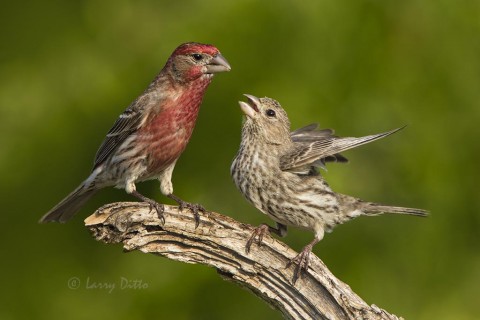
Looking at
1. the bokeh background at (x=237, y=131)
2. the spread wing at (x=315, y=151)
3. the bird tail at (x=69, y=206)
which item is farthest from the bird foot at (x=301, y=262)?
the bird tail at (x=69, y=206)

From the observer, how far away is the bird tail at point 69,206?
23.5ft

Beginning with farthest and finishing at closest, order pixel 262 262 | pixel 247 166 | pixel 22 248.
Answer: pixel 22 248
pixel 247 166
pixel 262 262

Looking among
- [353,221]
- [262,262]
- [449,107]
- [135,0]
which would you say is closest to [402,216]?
[353,221]

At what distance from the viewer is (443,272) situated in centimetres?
800

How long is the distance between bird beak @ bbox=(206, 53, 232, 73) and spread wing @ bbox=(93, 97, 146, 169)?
1.88ft

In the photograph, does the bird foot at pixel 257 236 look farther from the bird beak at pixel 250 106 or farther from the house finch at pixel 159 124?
the bird beak at pixel 250 106

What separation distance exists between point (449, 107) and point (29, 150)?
362 cm

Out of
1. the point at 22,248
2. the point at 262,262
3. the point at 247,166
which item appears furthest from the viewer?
the point at 22,248

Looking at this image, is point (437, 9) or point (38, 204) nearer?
point (38, 204)

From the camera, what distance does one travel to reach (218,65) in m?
6.59

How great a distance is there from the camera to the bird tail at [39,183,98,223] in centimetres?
717

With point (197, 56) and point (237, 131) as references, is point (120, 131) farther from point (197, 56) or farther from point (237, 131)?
point (237, 131)

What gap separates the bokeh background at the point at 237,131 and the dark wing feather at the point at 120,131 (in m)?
0.67

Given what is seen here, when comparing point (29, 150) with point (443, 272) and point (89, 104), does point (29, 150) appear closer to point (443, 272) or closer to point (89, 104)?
point (89, 104)
